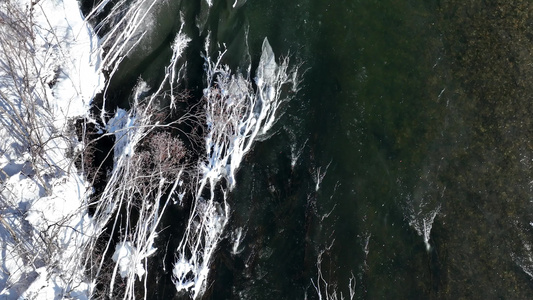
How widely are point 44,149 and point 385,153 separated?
9.06 m

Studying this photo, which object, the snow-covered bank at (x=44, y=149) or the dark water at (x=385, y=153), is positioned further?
the dark water at (x=385, y=153)

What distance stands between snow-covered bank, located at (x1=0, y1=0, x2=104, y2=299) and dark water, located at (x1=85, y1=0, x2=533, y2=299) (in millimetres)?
1654

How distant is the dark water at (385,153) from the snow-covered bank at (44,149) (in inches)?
65.1

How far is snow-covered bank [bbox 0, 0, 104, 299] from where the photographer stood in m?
10.1

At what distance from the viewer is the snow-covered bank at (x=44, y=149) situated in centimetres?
1013

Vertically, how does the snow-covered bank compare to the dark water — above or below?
above

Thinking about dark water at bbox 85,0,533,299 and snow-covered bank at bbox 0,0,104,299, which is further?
dark water at bbox 85,0,533,299

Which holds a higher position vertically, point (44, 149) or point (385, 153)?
point (44, 149)

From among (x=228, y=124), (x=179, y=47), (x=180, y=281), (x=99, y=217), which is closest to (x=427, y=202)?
(x=228, y=124)

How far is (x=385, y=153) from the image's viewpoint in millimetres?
11805

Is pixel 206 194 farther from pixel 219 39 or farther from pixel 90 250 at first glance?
pixel 219 39

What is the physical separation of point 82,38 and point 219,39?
363cm

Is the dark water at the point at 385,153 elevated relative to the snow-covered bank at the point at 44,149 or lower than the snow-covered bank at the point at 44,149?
lower

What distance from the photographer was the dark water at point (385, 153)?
11625mm
